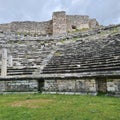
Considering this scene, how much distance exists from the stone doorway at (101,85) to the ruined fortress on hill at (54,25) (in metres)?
18.1

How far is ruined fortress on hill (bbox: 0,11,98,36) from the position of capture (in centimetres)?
3206

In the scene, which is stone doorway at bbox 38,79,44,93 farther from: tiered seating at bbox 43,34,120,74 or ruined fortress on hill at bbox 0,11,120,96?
tiered seating at bbox 43,34,120,74

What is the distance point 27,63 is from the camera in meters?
18.7

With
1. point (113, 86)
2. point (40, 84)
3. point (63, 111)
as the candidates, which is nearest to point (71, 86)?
point (40, 84)

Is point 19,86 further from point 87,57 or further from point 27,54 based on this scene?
point 27,54

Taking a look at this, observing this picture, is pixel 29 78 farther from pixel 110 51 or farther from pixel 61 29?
pixel 61 29

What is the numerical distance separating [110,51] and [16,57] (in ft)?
22.6

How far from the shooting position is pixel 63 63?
677 inches

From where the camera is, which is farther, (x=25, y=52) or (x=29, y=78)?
(x=25, y=52)

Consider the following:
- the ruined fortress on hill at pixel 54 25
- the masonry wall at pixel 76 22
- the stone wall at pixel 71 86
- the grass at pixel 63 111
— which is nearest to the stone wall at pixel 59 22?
the ruined fortress on hill at pixel 54 25

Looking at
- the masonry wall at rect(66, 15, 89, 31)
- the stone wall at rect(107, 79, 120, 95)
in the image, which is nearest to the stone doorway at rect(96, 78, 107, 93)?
the stone wall at rect(107, 79, 120, 95)

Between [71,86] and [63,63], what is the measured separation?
2.74m

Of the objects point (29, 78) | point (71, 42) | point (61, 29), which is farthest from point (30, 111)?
point (61, 29)

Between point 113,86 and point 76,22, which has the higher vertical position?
point 76,22
